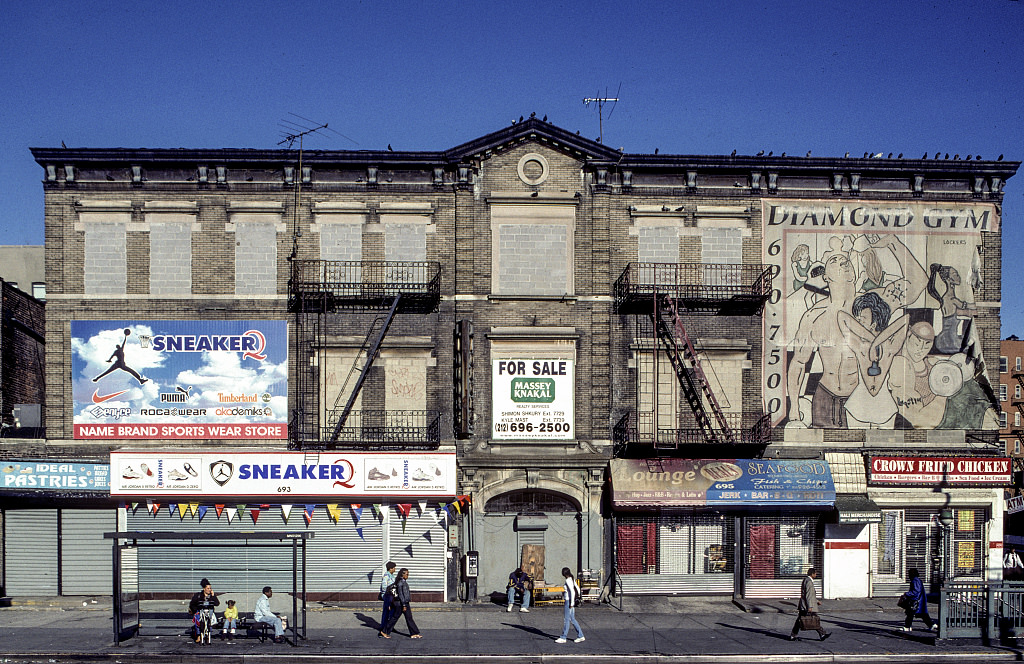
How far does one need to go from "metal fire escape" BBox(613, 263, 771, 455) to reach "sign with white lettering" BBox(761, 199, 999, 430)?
1164 millimetres

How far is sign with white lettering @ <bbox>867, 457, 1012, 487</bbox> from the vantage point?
25062 millimetres

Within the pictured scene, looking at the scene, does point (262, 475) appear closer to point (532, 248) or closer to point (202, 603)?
point (202, 603)

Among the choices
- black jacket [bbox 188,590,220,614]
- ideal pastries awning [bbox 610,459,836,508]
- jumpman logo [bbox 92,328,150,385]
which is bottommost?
black jacket [bbox 188,590,220,614]

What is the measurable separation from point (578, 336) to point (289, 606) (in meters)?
10.9

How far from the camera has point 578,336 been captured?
24.9 m

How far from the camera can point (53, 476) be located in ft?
77.5

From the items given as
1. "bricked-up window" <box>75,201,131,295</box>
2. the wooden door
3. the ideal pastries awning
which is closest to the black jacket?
"bricked-up window" <box>75,201,131,295</box>

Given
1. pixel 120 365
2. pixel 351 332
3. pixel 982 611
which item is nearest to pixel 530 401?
pixel 351 332

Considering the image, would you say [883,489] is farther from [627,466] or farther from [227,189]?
[227,189]

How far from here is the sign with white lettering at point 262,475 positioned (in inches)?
934

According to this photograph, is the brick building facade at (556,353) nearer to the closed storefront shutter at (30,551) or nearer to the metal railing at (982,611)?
the closed storefront shutter at (30,551)

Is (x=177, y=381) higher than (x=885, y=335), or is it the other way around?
(x=885, y=335)

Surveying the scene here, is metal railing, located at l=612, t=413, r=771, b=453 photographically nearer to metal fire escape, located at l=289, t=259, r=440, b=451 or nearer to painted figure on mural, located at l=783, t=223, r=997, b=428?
painted figure on mural, located at l=783, t=223, r=997, b=428

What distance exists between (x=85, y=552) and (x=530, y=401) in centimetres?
1360
